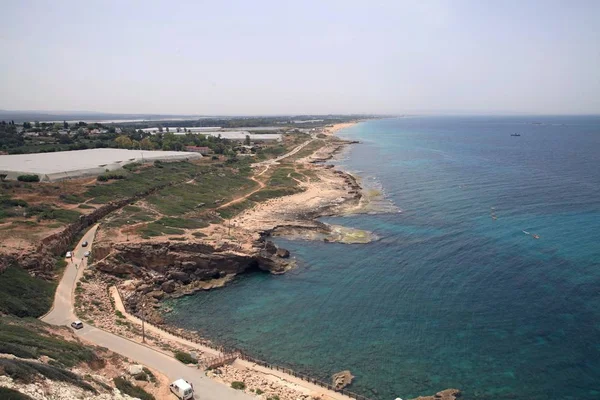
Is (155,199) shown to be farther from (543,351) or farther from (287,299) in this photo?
(543,351)

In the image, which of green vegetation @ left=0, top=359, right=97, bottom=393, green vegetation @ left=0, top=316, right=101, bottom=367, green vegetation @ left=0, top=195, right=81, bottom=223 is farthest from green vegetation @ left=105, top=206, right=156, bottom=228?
green vegetation @ left=0, top=359, right=97, bottom=393

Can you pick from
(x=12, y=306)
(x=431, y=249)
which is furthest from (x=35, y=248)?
(x=431, y=249)

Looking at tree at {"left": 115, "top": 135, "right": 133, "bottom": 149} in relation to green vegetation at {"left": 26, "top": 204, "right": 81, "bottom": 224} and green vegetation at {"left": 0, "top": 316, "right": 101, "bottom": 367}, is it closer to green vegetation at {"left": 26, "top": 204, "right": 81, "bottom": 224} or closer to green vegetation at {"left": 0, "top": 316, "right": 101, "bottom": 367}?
green vegetation at {"left": 26, "top": 204, "right": 81, "bottom": 224}

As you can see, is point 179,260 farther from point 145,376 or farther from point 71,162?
point 71,162

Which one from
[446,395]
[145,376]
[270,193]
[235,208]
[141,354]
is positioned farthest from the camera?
[270,193]

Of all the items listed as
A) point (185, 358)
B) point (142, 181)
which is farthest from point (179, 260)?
point (142, 181)

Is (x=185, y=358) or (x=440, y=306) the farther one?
(x=440, y=306)
